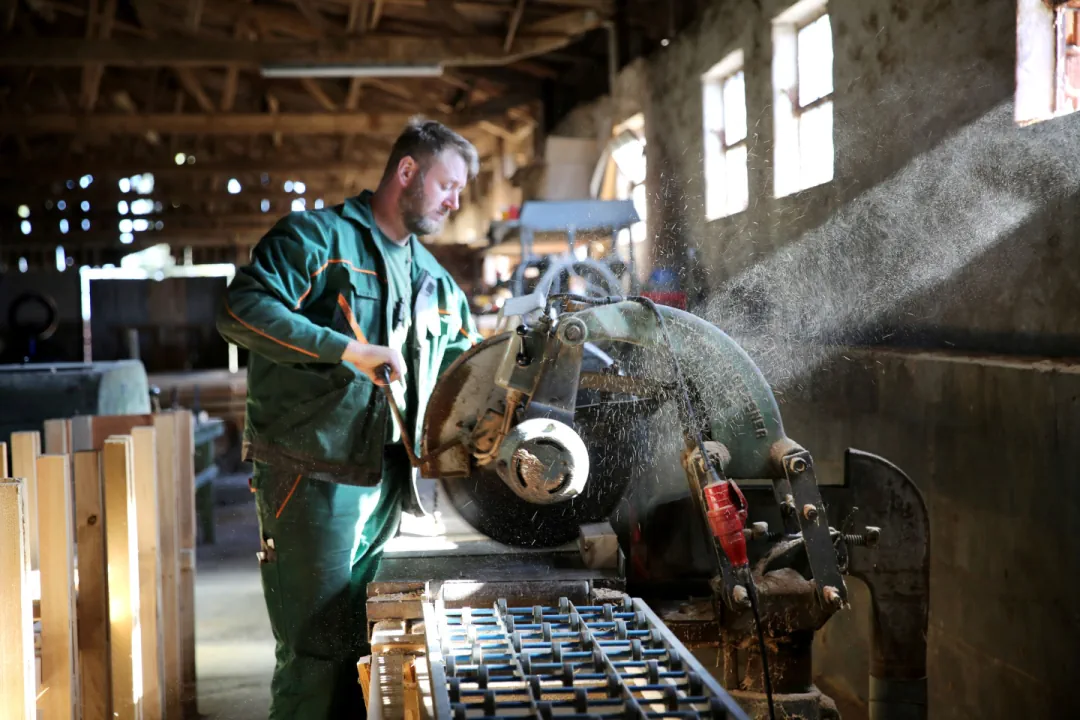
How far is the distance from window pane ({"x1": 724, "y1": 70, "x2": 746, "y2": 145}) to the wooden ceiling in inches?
48.1

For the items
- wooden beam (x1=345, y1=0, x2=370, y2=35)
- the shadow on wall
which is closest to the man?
wooden beam (x1=345, y1=0, x2=370, y2=35)

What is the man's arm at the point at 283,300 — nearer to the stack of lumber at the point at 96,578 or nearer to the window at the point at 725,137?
the stack of lumber at the point at 96,578

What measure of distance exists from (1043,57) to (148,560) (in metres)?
3.06

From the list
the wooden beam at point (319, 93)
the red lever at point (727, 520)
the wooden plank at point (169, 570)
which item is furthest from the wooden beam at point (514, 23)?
the red lever at point (727, 520)

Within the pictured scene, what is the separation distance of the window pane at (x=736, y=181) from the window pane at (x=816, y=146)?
564 mm

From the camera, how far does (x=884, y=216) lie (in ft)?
11.8

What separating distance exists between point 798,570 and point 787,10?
3.55 metres

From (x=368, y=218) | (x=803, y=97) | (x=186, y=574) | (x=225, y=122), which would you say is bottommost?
(x=186, y=574)

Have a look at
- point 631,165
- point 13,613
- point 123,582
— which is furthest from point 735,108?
point 13,613

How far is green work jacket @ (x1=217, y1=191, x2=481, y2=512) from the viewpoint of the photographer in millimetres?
2520

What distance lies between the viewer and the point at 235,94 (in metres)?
10.7

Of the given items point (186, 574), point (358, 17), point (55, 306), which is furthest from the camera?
point (55, 306)

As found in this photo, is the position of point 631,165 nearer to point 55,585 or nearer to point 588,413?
point 588,413

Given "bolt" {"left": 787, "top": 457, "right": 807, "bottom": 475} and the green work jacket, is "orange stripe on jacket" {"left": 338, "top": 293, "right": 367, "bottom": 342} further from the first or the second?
"bolt" {"left": 787, "top": 457, "right": 807, "bottom": 475}
